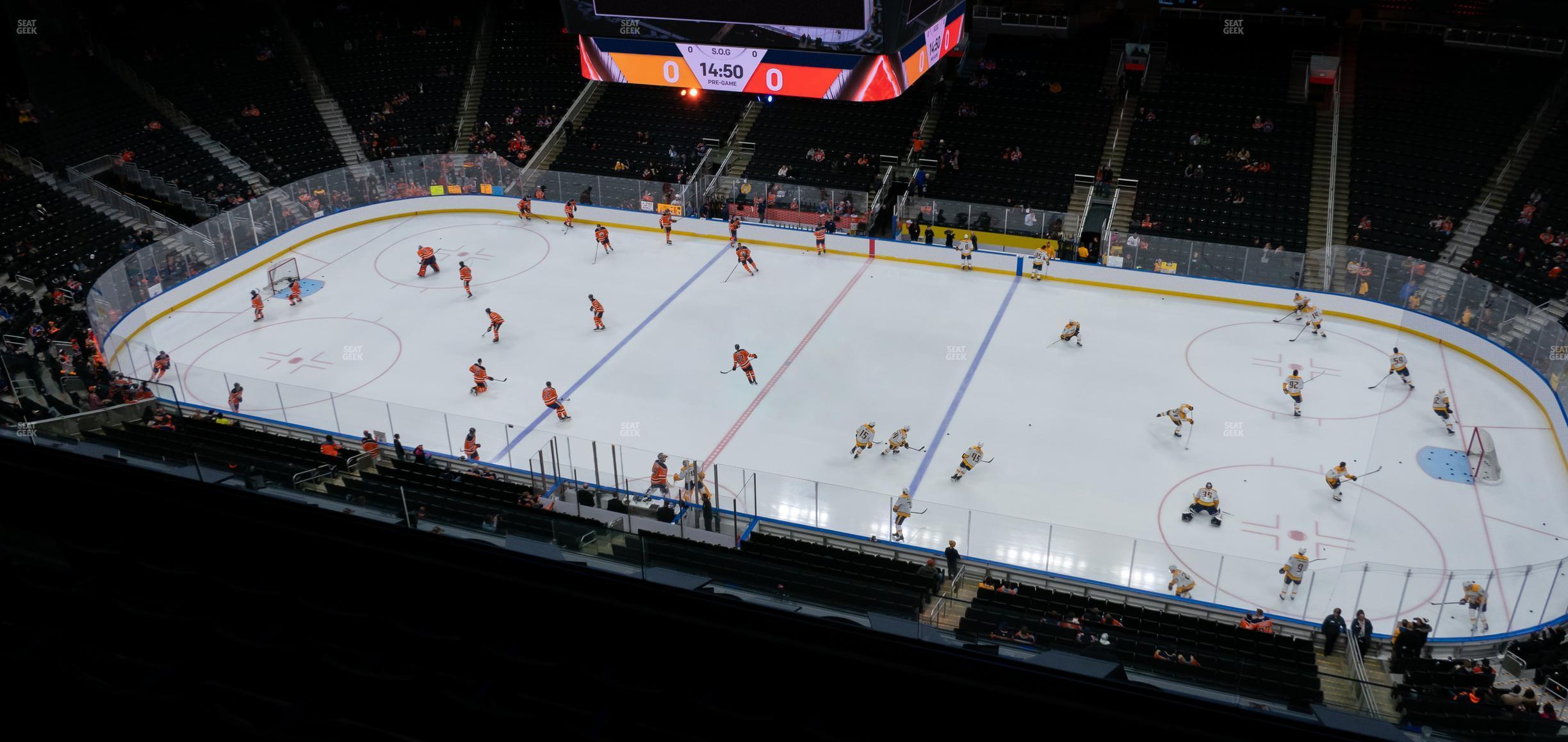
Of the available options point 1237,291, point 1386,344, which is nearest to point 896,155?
point 1237,291

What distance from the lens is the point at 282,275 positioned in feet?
89.0

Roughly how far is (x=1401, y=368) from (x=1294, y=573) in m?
8.70

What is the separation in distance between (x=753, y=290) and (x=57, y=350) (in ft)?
59.4

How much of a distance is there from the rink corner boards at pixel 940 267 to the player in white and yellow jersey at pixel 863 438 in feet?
34.2

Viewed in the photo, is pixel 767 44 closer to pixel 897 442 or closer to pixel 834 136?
pixel 897 442

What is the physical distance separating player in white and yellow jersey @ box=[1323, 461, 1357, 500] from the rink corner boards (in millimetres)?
4217

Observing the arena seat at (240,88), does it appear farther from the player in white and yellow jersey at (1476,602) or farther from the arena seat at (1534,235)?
the arena seat at (1534,235)

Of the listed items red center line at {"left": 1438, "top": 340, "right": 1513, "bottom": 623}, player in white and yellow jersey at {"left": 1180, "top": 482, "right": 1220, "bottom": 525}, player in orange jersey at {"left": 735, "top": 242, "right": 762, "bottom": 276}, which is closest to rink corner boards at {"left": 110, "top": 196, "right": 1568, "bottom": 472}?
red center line at {"left": 1438, "top": 340, "right": 1513, "bottom": 623}

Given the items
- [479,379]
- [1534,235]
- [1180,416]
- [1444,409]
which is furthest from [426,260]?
[1534,235]

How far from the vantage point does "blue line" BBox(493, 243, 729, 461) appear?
19484mm

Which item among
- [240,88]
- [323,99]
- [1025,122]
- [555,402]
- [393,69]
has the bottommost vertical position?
[555,402]

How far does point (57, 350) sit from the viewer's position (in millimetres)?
9898

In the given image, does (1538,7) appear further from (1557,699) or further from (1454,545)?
(1557,699)

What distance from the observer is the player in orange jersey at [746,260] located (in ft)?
88.8
